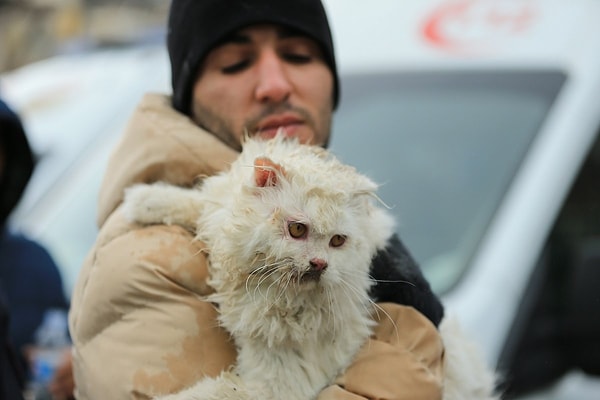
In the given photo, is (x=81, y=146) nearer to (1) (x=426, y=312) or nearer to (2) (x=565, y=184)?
(2) (x=565, y=184)

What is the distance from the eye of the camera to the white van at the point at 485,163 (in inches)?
122

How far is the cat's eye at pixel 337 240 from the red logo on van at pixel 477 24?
235 centimetres

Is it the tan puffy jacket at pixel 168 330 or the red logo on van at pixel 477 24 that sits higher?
the red logo on van at pixel 477 24

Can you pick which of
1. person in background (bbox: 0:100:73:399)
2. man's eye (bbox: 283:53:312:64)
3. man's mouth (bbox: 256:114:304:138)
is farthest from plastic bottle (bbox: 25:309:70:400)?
man's eye (bbox: 283:53:312:64)

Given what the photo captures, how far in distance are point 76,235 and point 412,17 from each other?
179cm

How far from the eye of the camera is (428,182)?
349cm

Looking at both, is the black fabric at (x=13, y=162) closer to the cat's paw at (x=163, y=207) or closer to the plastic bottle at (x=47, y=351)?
the plastic bottle at (x=47, y=351)

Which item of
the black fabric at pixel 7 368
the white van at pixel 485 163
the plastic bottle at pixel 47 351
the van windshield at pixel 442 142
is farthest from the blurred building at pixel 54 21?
the black fabric at pixel 7 368

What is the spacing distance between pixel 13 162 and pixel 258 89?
1.86 meters

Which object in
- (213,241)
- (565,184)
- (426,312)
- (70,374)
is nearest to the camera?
(213,241)

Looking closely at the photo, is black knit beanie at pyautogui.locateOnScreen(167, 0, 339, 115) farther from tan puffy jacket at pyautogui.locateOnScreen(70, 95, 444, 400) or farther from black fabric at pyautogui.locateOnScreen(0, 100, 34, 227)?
black fabric at pyautogui.locateOnScreen(0, 100, 34, 227)

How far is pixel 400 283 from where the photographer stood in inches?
75.4

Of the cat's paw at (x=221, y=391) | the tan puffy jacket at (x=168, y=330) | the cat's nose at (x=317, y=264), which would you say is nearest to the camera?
the cat's nose at (x=317, y=264)

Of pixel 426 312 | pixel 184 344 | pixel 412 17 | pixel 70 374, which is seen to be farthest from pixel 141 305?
pixel 412 17
